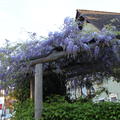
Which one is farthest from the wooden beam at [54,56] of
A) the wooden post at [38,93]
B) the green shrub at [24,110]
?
the green shrub at [24,110]

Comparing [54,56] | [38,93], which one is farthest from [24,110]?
[54,56]

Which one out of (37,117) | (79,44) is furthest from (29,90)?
Answer: (79,44)

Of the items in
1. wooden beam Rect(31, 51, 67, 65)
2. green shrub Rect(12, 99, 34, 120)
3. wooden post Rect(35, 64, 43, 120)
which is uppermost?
wooden beam Rect(31, 51, 67, 65)

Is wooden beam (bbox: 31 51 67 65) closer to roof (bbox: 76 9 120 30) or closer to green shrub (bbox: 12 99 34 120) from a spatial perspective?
green shrub (bbox: 12 99 34 120)

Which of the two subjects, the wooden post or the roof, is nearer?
the wooden post

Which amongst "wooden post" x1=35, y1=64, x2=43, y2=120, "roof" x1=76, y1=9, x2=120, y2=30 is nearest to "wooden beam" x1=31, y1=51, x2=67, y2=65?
"wooden post" x1=35, y1=64, x2=43, y2=120

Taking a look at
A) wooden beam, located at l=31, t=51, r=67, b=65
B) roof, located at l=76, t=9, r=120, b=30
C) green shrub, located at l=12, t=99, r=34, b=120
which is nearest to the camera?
wooden beam, located at l=31, t=51, r=67, b=65

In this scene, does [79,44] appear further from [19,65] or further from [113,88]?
[113,88]

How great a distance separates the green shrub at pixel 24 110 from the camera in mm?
5576

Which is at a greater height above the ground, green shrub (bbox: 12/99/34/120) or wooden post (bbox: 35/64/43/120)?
wooden post (bbox: 35/64/43/120)

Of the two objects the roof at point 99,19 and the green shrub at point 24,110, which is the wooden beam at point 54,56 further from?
the roof at point 99,19

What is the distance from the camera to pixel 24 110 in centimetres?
613

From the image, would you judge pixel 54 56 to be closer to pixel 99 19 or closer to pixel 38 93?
pixel 38 93

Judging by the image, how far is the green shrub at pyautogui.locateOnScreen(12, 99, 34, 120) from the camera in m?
5.58
